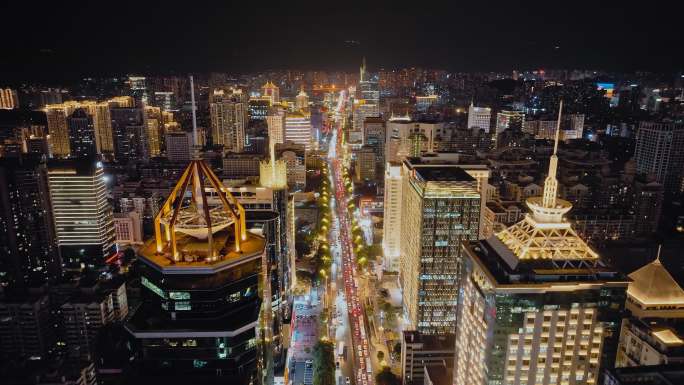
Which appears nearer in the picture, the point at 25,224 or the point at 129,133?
the point at 25,224

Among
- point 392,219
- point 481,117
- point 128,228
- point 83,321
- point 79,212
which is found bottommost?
point 83,321

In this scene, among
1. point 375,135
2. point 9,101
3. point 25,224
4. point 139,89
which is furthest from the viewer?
point 139,89

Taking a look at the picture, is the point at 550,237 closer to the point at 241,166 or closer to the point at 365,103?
the point at 241,166

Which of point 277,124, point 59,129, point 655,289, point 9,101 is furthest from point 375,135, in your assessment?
point 655,289

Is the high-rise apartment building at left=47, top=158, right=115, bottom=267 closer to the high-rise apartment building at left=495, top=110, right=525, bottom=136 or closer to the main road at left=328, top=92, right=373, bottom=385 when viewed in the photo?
the main road at left=328, top=92, right=373, bottom=385

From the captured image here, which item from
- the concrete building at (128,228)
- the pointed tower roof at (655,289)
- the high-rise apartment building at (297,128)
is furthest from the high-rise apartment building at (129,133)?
the pointed tower roof at (655,289)

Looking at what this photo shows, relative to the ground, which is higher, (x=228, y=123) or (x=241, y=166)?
(x=228, y=123)
